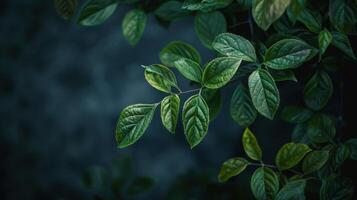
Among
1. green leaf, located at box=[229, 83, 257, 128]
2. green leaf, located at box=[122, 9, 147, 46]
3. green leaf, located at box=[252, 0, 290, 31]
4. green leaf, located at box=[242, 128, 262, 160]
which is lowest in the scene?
green leaf, located at box=[242, 128, 262, 160]

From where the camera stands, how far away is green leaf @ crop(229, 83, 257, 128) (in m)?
0.85

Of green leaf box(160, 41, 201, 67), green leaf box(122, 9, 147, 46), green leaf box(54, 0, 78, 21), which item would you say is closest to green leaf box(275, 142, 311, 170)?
green leaf box(160, 41, 201, 67)

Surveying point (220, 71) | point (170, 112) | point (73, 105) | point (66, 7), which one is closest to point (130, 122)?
point (170, 112)

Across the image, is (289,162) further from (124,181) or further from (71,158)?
(71,158)

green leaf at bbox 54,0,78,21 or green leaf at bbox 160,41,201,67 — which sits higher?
green leaf at bbox 54,0,78,21

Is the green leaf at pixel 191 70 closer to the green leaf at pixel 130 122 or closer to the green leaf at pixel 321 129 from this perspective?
the green leaf at pixel 130 122

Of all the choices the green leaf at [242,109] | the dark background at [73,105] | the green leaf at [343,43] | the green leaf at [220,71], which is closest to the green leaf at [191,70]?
the green leaf at [220,71]

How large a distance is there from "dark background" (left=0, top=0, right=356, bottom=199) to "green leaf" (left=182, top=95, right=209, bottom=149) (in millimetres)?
1109

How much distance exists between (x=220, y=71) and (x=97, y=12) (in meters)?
0.35

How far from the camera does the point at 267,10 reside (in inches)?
23.8

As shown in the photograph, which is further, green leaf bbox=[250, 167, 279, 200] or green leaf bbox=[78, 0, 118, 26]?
green leaf bbox=[78, 0, 118, 26]

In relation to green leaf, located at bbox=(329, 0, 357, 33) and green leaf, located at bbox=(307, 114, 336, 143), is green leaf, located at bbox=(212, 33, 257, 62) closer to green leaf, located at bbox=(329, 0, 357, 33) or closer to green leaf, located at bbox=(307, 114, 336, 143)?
green leaf, located at bbox=(329, 0, 357, 33)

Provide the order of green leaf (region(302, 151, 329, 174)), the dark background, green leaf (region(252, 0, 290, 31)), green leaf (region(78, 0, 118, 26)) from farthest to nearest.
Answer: the dark background, green leaf (region(78, 0, 118, 26)), green leaf (region(302, 151, 329, 174)), green leaf (region(252, 0, 290, 31))

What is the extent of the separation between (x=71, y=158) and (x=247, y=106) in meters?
1.34
